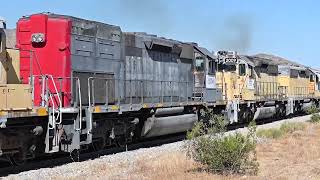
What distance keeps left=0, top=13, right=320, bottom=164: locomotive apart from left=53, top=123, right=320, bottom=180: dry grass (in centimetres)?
146

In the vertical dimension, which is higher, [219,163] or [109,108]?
[109,108]

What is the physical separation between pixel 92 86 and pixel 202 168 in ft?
14.0

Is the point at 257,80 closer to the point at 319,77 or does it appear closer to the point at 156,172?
the point at 319,77

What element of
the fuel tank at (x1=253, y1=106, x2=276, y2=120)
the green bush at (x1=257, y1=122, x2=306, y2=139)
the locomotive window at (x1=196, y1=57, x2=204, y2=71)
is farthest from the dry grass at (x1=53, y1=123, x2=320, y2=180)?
the fuel tank at (x1=253, y1=106, x2=276, y2=120)

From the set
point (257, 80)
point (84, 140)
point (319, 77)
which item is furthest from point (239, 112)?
point (319, 77)

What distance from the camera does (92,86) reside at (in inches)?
486

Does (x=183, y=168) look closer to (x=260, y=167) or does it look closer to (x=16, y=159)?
(x=260, y=167)

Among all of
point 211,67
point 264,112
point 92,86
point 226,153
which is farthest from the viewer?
point 264,112

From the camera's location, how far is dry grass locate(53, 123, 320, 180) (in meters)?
8.55

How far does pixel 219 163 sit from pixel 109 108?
4.22 m

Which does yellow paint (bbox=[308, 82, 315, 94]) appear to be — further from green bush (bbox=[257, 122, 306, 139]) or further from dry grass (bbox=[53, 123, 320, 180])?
dry grass (bbox=[53, 123, 320, 180])

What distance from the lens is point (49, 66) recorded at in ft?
38.1

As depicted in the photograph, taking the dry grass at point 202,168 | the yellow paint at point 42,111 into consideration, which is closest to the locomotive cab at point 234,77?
the dry grass at point 202,168

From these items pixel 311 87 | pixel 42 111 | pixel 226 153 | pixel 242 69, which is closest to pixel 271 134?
pixel 242 69
